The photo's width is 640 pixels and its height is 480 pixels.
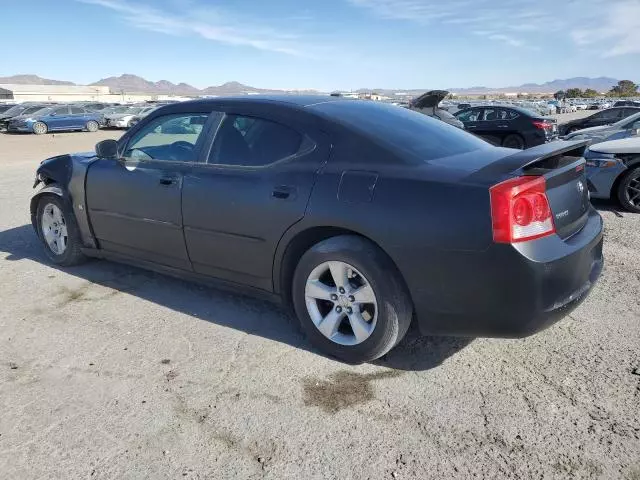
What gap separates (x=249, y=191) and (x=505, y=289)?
1718 millimetres

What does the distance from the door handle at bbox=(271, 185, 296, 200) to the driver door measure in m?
0.81

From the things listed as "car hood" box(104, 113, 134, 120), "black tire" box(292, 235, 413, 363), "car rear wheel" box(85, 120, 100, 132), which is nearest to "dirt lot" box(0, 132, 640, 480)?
"black tire" box(292, 235, 413, 363)

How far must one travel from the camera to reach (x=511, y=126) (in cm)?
1436

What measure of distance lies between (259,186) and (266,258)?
0.47 meters

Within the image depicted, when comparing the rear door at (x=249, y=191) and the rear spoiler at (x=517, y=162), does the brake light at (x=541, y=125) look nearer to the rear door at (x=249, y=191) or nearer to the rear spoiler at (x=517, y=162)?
the rear spoiler at (x=517, y=162)

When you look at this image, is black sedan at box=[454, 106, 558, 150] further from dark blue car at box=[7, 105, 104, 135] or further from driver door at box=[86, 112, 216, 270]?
dark blue car at box=[7, 105, 104, 135]

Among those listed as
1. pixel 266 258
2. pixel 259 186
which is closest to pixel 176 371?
pixel 266 258

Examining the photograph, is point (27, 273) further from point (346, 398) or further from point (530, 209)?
point (530, 209)

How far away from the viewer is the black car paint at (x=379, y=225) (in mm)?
2682

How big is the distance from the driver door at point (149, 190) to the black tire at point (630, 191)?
572 cm

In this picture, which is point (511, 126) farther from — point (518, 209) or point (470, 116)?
point (518, 209)

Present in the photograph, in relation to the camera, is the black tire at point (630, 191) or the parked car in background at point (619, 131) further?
the parked car in background at point (619, 131)

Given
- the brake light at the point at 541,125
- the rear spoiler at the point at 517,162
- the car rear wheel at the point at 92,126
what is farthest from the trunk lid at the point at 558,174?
the car rear wheel at the point at 92,126

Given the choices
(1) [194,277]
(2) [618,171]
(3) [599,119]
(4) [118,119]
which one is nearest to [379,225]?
(1) [194,277]
